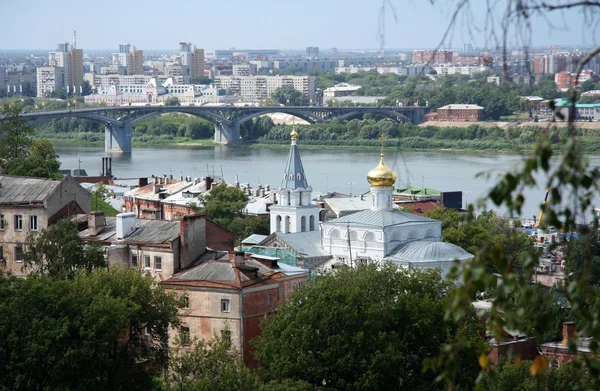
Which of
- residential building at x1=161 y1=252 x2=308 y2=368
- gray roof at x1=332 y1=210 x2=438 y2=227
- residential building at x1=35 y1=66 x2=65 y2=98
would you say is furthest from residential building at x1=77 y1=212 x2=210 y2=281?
residential building at x1=35 y1=66 x2=65 y2=98

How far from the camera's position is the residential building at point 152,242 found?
13359mm

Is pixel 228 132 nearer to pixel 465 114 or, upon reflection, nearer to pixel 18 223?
pixel 465 114

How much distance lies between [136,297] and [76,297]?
69 centimetres

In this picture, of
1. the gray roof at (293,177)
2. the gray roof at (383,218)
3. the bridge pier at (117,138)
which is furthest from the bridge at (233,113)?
the gray roof at (383,218)

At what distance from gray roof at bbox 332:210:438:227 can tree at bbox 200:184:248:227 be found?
15.2 ft

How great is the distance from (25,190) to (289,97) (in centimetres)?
8098

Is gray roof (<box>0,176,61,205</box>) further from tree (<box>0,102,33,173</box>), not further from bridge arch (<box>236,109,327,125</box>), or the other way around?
bridge arch (<box>236,109,327,125</box>)

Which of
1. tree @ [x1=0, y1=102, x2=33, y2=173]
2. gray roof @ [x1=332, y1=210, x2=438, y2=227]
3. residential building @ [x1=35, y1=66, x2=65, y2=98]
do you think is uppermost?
residential building @ [x1=35, y1=66, x2=65, y2=98]

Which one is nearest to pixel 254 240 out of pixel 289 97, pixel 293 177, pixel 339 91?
→ pixel 293 177

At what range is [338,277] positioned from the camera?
41.5ft

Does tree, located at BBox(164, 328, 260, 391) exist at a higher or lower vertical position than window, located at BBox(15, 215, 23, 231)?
lower

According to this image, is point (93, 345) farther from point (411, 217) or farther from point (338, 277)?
point (411, 217)

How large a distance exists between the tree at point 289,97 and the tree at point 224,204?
6993 cm

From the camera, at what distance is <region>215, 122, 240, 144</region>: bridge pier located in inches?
2429
